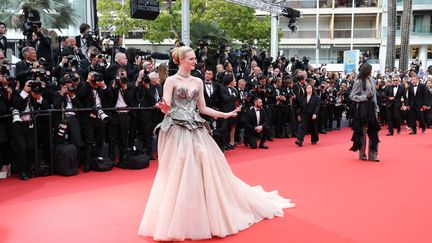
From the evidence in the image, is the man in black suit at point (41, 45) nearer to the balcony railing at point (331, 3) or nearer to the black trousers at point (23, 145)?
the black trousers at point (23, 145)

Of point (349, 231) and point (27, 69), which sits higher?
point (27, 69)

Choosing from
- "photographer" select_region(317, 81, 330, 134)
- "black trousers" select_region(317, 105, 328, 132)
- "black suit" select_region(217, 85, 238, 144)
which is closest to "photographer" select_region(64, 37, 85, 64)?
"black suit" select_region(217, 85, 238, 144)

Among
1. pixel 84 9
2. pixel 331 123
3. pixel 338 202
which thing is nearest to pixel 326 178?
pixel 338 202

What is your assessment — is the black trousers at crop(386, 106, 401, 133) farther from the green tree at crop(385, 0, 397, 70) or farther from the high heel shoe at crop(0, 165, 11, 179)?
the high heel shoe at crop(0, 165, 11, 179)

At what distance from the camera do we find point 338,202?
5.57 metres

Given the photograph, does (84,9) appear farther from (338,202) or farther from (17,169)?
(338,202)

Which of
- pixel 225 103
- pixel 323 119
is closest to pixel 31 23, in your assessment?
pixel 225 103

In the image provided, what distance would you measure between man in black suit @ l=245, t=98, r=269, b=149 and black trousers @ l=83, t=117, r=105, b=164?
372 centimetres

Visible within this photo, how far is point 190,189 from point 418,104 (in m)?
10.7

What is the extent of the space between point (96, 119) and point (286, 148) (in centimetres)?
451

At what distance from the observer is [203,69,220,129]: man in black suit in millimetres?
9453

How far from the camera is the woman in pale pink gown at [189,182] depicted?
4.23 metres

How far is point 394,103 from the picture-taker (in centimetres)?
1359

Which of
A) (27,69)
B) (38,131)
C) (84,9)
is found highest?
(84,9)
